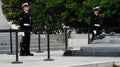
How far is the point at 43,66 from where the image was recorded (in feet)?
44.4

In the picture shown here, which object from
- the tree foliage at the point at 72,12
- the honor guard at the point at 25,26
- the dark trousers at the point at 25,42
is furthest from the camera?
the tree foliage at the point at 72,12

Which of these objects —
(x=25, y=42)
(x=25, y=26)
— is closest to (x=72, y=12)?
(x=25, y=42)

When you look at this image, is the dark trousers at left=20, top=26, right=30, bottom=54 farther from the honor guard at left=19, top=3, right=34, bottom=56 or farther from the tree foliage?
the tree foliage

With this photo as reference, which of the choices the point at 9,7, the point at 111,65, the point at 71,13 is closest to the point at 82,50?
the point at 111,65

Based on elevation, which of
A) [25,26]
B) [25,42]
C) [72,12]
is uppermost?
[72,12]

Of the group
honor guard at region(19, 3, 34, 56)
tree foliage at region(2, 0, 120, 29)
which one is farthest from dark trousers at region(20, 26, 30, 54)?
tree foliage at region(2, 0, 120, 29)

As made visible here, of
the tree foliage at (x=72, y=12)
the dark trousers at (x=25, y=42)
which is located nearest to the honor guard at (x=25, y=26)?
the dark trousers at (x=25, y=42)

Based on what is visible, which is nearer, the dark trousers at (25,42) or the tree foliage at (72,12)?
the dark trousers at (25,42)

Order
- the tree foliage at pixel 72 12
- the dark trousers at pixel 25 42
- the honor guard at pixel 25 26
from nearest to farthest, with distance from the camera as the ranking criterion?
the honor guard at pixel 25 26, the dark trousers at pixel 25 42, the tree foliage at pixel 72 12

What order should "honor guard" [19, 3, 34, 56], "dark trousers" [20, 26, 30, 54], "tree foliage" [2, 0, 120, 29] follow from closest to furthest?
"honor guard" [19, 3, 34, 56] < "dark trousers" [20, 26, 30, 54] < "tree foliage" [2, 0, 120, 29]

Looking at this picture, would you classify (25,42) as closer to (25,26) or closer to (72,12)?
(25,26)

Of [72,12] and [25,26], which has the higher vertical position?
[72,12]

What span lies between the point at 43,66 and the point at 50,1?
103 feet

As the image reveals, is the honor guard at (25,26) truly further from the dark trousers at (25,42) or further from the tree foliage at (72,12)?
the tree foliage at (72,12)
